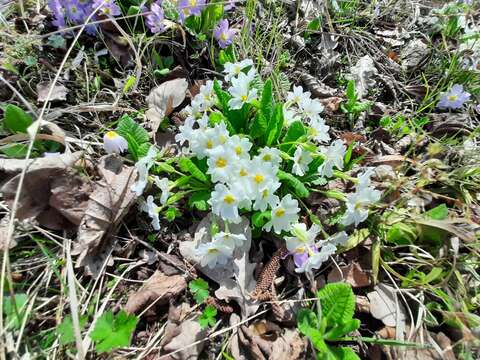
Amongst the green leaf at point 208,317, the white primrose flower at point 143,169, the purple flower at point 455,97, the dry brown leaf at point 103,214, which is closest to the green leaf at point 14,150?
the dry brown leaf at point 103,214

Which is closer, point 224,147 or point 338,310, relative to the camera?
point 338,310

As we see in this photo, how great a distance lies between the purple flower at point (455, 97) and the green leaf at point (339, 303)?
1.50 metres

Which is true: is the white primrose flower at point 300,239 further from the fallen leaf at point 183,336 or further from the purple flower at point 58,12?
the purple flower at point 58,12

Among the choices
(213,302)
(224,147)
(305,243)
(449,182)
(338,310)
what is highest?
(224,147)

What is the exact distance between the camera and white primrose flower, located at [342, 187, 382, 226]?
173cm

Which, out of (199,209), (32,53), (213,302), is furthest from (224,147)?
(32,53)

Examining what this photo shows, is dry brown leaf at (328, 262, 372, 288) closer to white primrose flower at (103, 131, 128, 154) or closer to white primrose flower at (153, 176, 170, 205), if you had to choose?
white primrose flower at (153, 176, 170, 205)

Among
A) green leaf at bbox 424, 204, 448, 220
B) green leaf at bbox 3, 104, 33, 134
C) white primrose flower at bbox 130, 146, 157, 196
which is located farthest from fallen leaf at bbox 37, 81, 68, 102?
green leaf at bbox 424, 204, 448, 220

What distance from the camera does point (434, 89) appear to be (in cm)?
242

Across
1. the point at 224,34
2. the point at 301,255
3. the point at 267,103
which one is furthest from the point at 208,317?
the point at 224,34

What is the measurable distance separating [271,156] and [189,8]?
113 centimetres

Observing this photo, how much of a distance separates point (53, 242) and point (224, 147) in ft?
2.87

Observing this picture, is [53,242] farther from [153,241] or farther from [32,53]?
[32,53]

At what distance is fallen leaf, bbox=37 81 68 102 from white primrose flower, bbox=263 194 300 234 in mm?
1337
